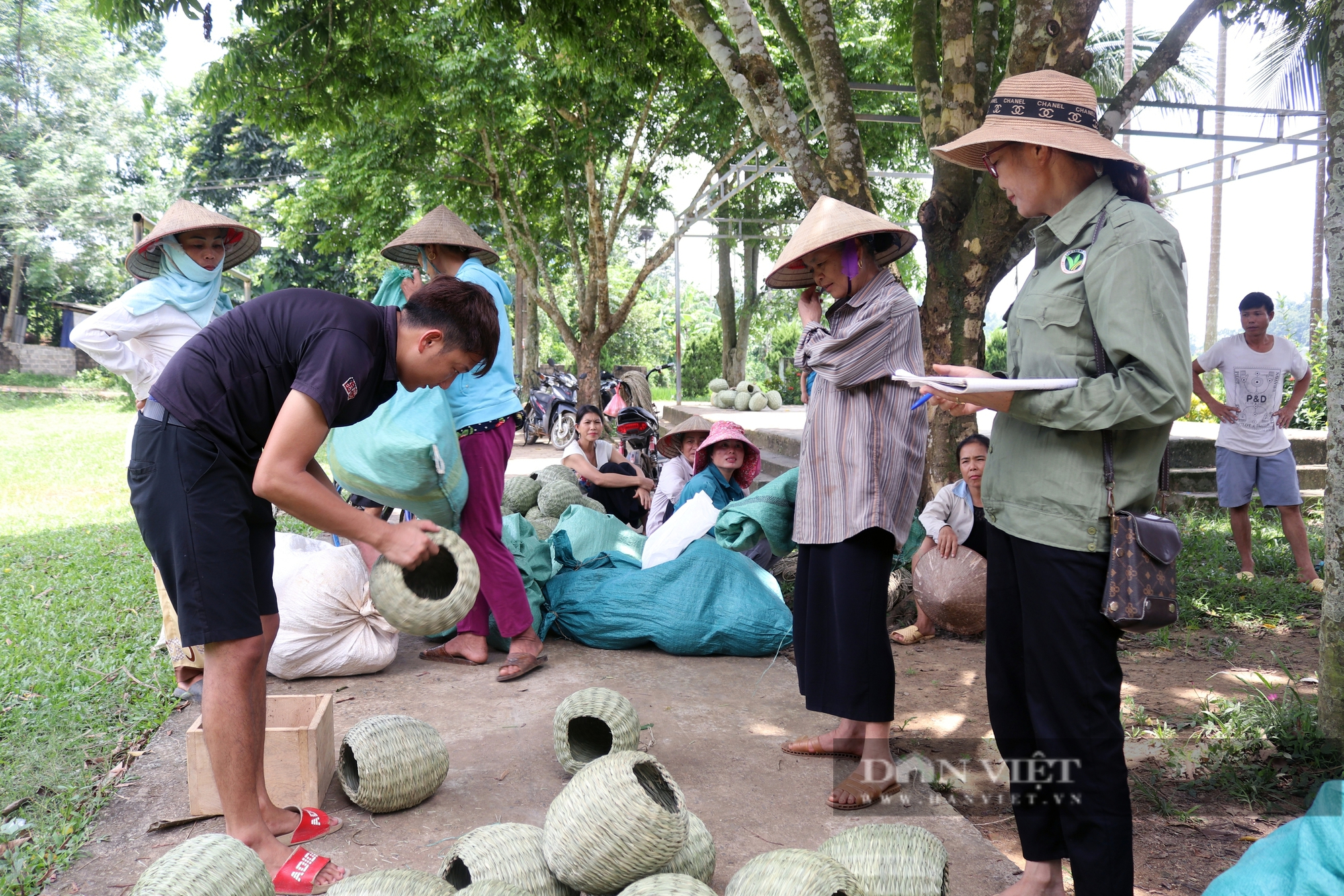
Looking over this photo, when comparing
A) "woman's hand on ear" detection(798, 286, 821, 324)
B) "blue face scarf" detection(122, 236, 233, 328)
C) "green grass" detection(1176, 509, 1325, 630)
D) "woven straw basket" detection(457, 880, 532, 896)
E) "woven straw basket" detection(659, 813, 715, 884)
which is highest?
"blue face scarf" detection(122, 236, 233, 328)

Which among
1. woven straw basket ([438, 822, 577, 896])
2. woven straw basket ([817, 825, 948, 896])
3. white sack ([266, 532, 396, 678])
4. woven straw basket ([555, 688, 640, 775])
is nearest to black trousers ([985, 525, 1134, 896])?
woven straw basket ([817, 825, 948, 896])

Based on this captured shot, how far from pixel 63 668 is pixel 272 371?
2.75 meters

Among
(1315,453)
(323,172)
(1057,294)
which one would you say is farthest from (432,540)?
(323,172)

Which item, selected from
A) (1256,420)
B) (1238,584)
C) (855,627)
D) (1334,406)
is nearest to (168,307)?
(855,627)

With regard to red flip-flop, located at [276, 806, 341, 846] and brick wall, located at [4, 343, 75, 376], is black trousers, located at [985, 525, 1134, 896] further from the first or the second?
brick wall, located at [4, 343, 75, 376]

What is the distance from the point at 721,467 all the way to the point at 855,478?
2.38 meters

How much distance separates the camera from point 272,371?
239 cm

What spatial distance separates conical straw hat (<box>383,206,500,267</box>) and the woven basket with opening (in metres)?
2.80

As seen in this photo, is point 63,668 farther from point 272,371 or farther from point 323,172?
point 323,172

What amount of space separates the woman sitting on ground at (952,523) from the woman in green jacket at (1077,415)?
8.38 feet

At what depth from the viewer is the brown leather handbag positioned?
190 centimetres

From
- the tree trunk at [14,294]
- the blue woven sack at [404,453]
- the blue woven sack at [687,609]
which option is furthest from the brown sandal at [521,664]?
the tree trunk at [14,294]

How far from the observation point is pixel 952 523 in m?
4.79

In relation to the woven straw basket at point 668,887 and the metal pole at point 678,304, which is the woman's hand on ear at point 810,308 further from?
the metal pole at point 678,304
